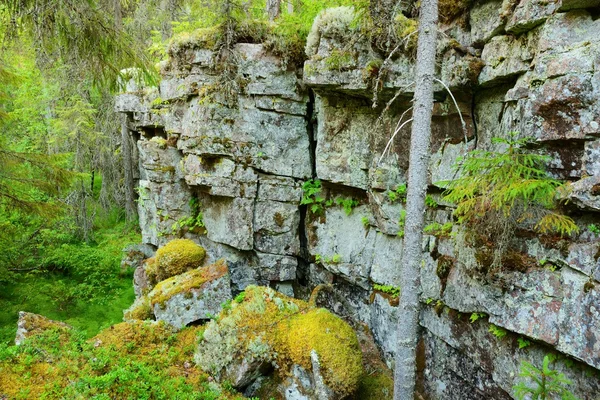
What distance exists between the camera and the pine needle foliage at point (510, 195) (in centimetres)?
444

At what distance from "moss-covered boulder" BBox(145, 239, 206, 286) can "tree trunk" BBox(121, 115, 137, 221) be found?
727cm

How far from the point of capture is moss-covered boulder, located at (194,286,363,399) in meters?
6.04

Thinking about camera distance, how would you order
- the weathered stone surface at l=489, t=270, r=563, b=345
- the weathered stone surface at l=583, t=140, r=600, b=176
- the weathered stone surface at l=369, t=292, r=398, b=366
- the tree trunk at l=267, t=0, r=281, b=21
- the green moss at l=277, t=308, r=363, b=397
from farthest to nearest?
the tree trunk at l=267, t=0, r=281, b=21, the weathered stone surface at l=369, t=292, r=398, b=366, the green moss at l=277, t=308, r=363, b=397, the weathered stone surface at l=489, t=270, r=563, b=345, the weathered stone surface at l=583, t=140, r=600, b=176

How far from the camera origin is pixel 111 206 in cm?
1741

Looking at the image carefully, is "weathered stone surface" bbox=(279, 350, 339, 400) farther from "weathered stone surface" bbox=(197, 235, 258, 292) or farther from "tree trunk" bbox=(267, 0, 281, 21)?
"tree trunk" bbox=(267, 0, 281, 21)

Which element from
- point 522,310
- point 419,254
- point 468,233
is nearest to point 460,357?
point 522,310

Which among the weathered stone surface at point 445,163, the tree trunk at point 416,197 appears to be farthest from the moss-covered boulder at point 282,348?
the weathered stone surface at point 445,163

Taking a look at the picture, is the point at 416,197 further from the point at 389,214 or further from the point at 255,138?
the point at 255,138

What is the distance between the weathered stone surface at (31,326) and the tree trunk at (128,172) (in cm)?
954

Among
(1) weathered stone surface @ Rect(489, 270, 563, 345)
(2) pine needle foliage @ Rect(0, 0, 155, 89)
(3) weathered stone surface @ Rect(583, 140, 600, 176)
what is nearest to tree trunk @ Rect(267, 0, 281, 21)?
(2) pine needle foliage @ Rect(0, 0, 155, 89)

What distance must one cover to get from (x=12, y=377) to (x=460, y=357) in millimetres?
7083

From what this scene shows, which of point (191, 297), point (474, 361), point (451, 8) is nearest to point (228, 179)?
point (191, 297)

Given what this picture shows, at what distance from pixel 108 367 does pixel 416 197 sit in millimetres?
5490

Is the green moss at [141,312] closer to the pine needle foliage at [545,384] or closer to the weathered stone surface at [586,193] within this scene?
the pine needle foliage at [545,384]
